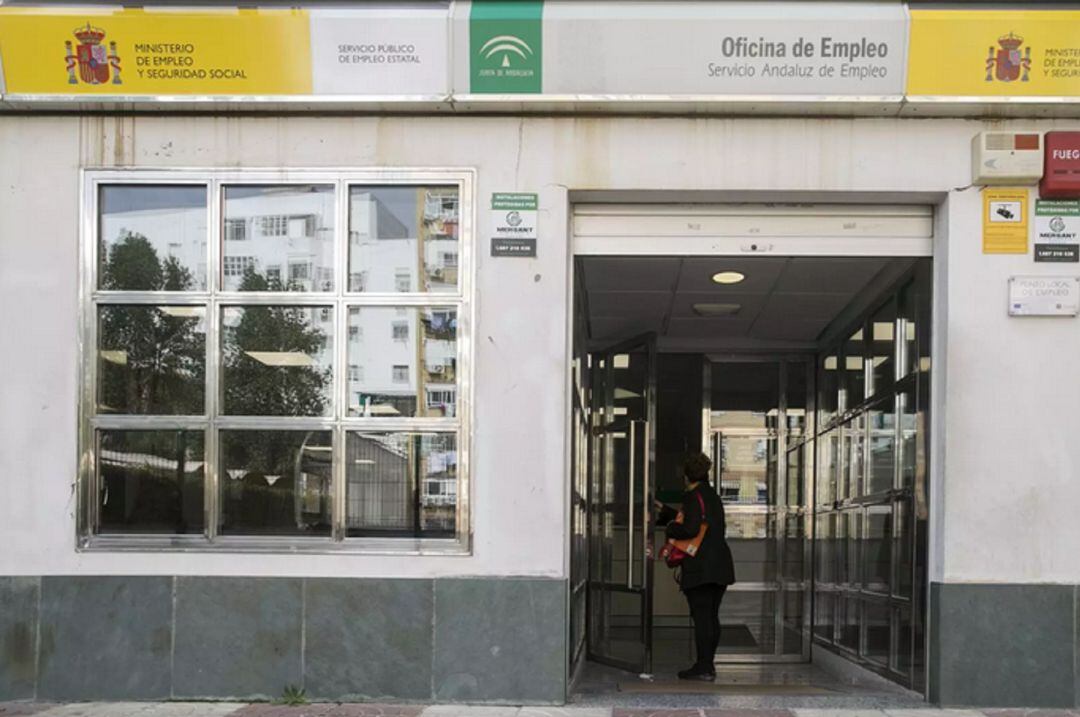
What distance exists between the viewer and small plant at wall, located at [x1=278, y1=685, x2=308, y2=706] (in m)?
7.15

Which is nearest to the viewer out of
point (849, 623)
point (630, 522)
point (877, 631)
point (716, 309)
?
point (877, 631)

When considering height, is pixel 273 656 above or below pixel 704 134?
below

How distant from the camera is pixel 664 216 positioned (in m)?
7.66

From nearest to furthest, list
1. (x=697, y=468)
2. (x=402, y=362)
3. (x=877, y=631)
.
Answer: (x=402, y=362), (x=877, y=631), (x=697, y=468)

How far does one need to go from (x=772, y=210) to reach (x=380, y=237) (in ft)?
7.90

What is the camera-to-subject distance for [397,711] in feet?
22.8

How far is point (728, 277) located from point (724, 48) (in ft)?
7.80

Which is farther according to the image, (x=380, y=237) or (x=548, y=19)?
(x=380, y=237)

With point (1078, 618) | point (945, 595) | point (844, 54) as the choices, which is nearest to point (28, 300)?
point (844, 54)

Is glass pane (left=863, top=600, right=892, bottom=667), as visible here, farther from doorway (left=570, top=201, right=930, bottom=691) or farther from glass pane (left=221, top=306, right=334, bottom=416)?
glass pane (left=221, top=306, right=334, bottom=416)

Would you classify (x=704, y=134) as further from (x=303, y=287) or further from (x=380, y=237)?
(x=303, y=287)

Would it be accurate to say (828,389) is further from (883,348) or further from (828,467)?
(883,348)

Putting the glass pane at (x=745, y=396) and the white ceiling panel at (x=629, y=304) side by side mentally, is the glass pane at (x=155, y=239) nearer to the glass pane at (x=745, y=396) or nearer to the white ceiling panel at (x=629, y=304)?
the white ceiling panel at (x=629, y=304)

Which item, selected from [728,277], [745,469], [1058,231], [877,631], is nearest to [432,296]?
[728,277]
